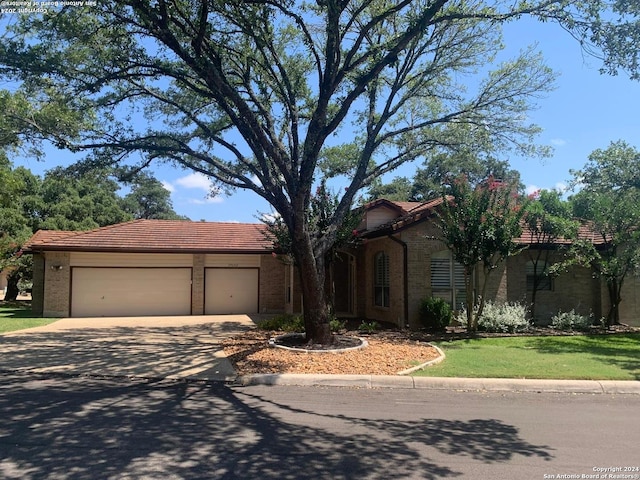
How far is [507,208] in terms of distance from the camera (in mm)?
13398

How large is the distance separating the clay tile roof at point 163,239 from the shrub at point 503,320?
9005mm

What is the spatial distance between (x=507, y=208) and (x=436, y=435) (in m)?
9.11

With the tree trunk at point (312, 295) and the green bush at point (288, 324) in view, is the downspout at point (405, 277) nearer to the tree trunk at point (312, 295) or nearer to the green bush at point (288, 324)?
the green bush at point (288, 324)

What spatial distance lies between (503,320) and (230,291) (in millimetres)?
11977

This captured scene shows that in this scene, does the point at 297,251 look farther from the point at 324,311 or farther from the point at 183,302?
the point at 183,302

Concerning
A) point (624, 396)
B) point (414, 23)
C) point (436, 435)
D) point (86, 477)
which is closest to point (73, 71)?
point (414, 23)

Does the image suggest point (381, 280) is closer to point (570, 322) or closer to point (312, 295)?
point (570, 322)

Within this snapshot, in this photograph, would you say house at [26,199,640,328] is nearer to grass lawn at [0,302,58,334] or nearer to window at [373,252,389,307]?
window at [373,252,389,307]

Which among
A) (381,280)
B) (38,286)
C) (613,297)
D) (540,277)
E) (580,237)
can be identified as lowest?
(613,297)

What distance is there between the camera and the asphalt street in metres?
4.57

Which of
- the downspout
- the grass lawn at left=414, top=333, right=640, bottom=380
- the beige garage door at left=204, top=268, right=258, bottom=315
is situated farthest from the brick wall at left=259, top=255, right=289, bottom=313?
the grass lawn at left=414, top=333, right=640, bottom=380

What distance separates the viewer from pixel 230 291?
21.8 metres

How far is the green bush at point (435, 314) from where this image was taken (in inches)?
568

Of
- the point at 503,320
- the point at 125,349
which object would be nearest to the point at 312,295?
the point at 125,349
